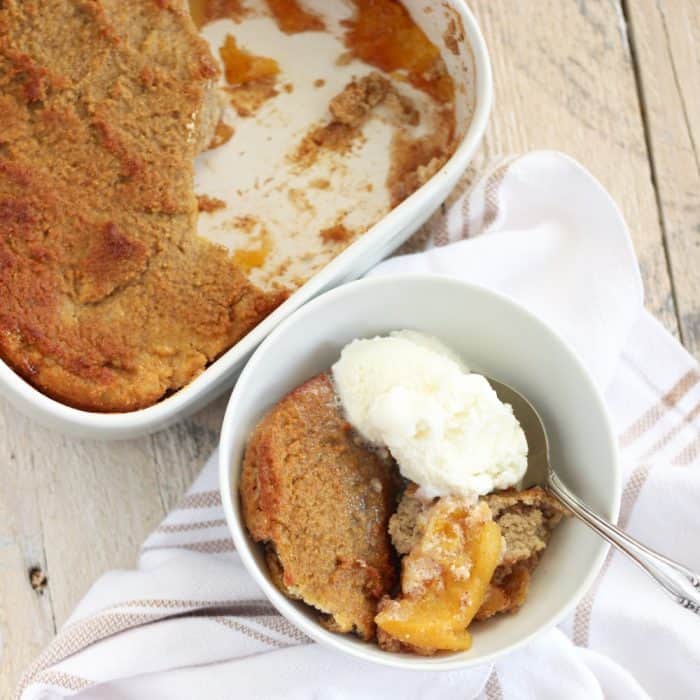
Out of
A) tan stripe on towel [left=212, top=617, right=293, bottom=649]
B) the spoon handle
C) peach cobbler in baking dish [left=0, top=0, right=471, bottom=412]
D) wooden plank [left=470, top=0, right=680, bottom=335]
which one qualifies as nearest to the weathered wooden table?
wooden plank [left=470, top=0, right=680, bottom=335]

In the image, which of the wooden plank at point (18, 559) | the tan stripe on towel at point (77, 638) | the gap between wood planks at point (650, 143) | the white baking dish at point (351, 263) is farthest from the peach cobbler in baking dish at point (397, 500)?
the gap between wood planks at point (650, 143)

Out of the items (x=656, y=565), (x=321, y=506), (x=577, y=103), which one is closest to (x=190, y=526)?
(x=321, y=506)

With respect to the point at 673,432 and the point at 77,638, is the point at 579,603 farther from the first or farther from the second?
the point at 77,638

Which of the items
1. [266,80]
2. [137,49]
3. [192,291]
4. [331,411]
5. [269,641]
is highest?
[137,49]

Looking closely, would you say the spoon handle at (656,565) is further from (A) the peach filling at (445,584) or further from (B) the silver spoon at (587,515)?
(A) the peach filling at (445,584)

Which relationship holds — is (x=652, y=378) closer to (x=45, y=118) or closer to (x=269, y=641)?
(x=269, y=641)

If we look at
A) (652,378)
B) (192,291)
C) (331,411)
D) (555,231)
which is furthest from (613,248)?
(192,291)

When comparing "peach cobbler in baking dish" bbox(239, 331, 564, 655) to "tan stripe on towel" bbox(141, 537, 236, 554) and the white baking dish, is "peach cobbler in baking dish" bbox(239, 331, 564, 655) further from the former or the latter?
"tan stripe on towel" bbox(141, 537, 236, 554)
